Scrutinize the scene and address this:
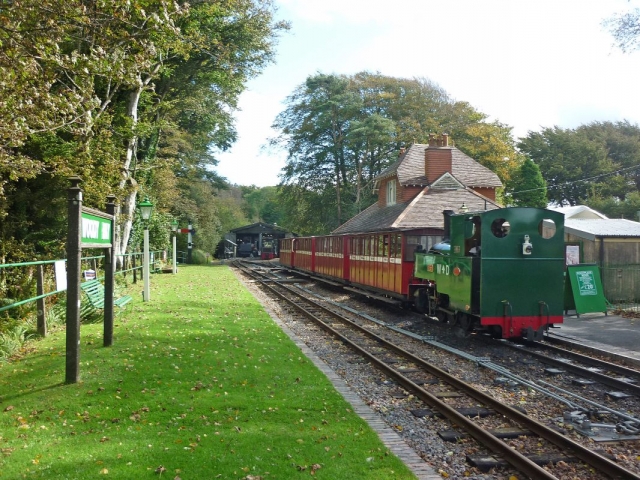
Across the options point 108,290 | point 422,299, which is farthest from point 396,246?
point 108,290

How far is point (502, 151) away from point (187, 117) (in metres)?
23.8

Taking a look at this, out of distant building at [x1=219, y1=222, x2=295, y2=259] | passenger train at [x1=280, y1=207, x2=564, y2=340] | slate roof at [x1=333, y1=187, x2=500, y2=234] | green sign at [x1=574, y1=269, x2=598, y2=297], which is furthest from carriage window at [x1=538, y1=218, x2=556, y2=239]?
distant building at [x1=219, y1=222, x2=295, y2=259]

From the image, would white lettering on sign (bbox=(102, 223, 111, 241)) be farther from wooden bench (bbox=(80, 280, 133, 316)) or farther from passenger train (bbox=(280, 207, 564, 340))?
passenger train (bbox=(280, 207, 564, 340))

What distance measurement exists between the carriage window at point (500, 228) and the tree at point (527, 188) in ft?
113

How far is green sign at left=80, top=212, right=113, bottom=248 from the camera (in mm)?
7816

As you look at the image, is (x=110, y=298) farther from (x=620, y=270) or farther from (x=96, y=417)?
(x=620, y=270)

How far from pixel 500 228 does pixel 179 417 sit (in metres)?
7.32

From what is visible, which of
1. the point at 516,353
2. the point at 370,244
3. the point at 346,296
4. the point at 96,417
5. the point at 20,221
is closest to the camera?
the point at 96,417

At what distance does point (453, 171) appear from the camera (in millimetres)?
31719

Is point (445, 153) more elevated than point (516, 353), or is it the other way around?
point (445, 153)

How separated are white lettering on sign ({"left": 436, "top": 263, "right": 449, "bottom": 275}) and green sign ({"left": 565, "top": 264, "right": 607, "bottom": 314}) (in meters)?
3.07

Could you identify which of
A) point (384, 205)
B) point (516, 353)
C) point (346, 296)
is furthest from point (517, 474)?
point (384, 205)

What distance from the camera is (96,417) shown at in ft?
19.9

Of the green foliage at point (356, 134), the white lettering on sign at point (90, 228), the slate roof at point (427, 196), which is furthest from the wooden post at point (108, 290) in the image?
the green foliage at point (356, 134)
